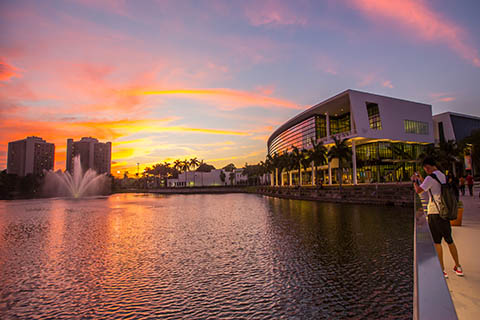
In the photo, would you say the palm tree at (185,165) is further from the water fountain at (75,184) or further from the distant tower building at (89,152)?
the water fountain at (75,184)

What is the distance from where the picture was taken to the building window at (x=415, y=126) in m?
57.1

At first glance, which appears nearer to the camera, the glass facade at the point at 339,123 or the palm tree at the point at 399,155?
the palm tree at the point at 399,155

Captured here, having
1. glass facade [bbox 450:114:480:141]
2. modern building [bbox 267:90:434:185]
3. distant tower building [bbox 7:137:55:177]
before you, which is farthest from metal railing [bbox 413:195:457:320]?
distant tower building [bbox 7:137:55:177]

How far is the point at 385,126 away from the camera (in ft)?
177

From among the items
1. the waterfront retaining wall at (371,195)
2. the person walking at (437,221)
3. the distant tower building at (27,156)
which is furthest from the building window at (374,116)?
the distant tower building at (27,156)

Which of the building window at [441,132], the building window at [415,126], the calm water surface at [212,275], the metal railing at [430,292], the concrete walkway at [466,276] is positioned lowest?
the calm water surface at [212,275]

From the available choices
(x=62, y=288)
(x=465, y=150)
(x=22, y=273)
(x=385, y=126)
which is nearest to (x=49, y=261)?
(x=22, y=273)

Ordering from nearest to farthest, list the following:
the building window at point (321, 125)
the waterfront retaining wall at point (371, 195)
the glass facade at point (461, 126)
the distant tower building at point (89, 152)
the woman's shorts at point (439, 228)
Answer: the woman's shorts at point (439, 228) < the waterfront retaining wall at point (371, 195) < the building window at point (321, 125) < the glass facade at point (461, 126) < the distant tower building at point (89, 152)

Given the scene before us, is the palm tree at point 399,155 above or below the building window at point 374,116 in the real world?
below

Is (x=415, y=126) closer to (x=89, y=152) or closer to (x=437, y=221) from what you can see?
(x=437, y=221)

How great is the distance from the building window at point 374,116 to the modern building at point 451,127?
31740mm

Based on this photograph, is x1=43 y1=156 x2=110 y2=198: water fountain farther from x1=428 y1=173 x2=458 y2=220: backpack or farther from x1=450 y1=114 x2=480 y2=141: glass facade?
x1=450 y1=114 x2=480 y2=141: glass facade

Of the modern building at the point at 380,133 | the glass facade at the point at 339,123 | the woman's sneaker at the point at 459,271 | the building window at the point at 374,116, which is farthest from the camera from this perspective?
the glass facade at the point at 339,123

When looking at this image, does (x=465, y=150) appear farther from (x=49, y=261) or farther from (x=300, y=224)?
(x=49, y=261)
